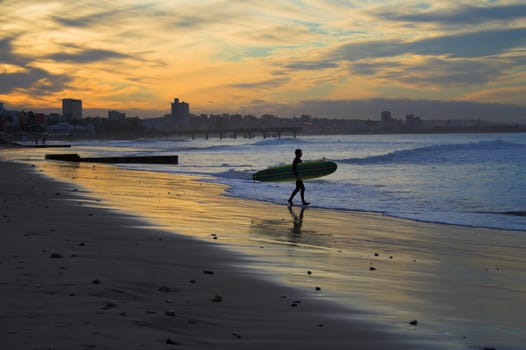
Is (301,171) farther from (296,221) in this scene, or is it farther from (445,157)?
(445,157)

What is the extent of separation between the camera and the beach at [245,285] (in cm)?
404

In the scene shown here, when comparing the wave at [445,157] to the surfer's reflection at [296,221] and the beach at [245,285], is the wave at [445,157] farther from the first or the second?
the beach at [245,285]

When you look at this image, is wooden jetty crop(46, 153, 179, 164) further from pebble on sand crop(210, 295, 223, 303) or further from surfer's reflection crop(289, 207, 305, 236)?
pebble on sand crop(210, 295, 223, 303)

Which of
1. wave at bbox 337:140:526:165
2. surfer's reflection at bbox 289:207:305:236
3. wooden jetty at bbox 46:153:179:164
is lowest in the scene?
wooden jetty at bbox 46:153:179:164

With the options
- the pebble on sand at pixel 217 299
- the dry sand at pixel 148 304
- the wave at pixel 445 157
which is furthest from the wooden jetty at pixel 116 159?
the pebble on sand at pixel 217 299

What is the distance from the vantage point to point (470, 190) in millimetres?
21562

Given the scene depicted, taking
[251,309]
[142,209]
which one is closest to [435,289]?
[251,309]

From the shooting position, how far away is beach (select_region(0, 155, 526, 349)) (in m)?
4.04

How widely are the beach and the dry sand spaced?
1 cm

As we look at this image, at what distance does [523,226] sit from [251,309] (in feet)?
33.3

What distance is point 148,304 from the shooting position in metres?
4.70

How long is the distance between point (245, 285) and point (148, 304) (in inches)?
57.7

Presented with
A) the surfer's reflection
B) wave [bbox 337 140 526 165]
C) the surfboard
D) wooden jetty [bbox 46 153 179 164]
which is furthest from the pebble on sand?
wave [bbox 337 140 526 165]

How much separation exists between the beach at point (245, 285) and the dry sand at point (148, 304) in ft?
0.05
